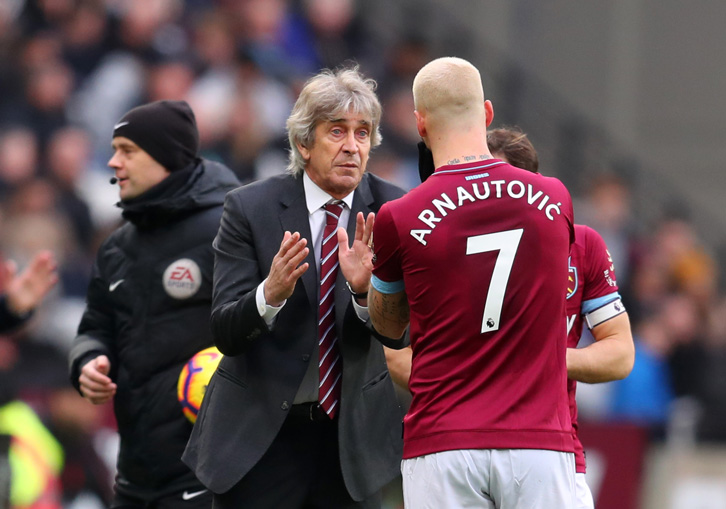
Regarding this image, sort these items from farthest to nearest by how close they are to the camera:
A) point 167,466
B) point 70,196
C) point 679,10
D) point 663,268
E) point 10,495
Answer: point 679,10 → point 663,268 → point 70,196 → point 10,495 → point 167,466

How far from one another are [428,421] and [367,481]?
2.41 feet

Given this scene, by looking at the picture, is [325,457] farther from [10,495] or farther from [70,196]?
[70,196]

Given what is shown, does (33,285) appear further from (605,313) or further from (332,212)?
(605,313)

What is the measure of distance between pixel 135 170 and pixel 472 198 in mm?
2224

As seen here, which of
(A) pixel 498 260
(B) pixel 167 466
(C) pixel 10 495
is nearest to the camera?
(A) pixel 498 260

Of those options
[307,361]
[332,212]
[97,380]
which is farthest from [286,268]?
[97,380]

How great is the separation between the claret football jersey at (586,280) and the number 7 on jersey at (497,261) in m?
0.73

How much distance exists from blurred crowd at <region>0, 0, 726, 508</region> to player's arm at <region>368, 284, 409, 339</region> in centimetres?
501

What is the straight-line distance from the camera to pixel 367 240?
16.0 ft

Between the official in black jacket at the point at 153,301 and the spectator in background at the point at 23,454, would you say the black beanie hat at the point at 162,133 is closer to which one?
the official in black jacket at the point at 153,301

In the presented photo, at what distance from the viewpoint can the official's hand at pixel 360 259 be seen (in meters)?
4.86

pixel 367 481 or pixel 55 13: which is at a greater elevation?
pixel 55 13

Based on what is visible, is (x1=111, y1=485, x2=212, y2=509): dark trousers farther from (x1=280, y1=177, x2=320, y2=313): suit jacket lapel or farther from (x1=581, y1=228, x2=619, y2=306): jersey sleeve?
(x1=581, y1=228, x2=619, y2=306): jersey sleeve

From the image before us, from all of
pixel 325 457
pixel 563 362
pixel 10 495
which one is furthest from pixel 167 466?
pixel 10 495
